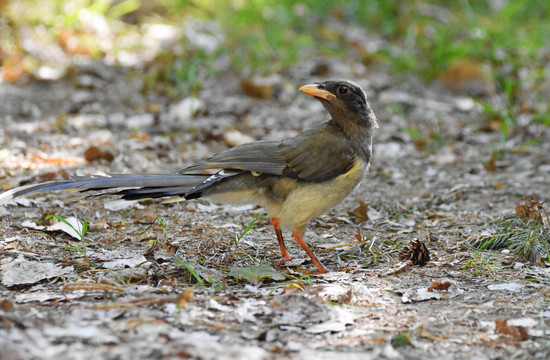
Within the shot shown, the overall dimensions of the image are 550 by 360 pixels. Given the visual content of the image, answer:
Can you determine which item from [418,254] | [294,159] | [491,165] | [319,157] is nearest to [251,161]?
[294,159]

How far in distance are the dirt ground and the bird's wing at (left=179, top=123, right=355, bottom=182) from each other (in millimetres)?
547

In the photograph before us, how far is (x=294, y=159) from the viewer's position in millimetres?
4059

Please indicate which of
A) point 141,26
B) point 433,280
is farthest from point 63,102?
point 433,280

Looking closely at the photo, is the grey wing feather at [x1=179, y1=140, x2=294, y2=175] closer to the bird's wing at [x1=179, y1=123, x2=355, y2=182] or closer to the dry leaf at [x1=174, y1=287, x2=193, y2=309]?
the bird's wing at [x1=179, y1=123, x2=355, y2=182]

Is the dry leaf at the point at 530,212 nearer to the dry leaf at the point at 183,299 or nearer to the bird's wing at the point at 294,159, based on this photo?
the bird's wing at the point at 294,159

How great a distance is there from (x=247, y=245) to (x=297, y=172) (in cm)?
66

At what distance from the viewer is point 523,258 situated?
4027 mm

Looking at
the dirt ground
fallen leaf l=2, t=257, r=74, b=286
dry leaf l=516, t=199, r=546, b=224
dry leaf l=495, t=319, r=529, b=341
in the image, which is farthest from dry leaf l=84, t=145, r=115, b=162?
dry leaf l=495, t=319, r=529, b=341

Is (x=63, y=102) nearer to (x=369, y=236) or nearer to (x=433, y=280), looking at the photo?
(x=369, y=236)

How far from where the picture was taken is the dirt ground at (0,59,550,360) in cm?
282

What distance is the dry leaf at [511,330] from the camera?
2930 mm

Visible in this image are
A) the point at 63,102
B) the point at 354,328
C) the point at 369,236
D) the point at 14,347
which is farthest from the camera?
the point at 63,102

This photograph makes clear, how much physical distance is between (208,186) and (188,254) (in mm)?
441

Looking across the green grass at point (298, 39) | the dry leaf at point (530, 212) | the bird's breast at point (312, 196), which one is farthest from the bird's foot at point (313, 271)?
the green grass at point (298, 39)
